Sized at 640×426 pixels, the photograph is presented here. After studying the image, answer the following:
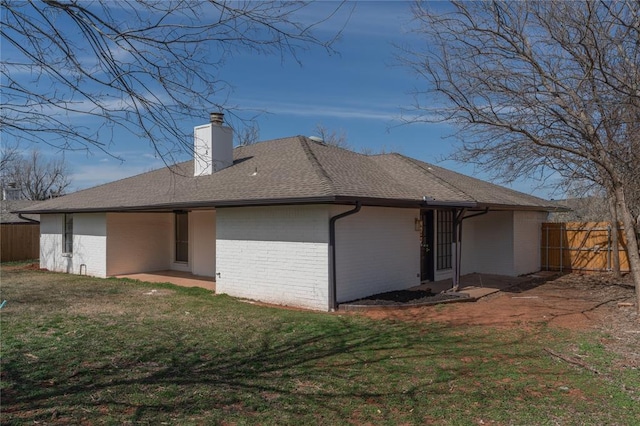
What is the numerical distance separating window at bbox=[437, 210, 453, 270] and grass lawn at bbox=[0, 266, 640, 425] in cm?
640

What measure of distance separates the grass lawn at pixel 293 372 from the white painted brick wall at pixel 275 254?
1170 mm

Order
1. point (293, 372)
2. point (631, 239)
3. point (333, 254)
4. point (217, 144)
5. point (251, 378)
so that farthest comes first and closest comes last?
1. point (217, 144)
2. point (333, 254)
3. point (631, 239)
4. point (293, 372)
5. point (251, 378)

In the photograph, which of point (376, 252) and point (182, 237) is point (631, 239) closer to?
point (376, 252)

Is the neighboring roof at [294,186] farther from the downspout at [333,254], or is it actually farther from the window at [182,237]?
the window at [182,237]

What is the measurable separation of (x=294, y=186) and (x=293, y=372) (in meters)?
5.74

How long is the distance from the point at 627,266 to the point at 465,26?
13.1 m

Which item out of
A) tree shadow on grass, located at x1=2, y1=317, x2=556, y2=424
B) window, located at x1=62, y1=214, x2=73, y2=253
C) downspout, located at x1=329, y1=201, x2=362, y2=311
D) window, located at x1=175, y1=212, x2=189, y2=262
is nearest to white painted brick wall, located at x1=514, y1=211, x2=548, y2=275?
downspout, located at x1=329, y1=201, x2=362, y2=311

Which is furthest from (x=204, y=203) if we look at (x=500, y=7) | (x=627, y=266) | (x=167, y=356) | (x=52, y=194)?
(x=52, y=194)

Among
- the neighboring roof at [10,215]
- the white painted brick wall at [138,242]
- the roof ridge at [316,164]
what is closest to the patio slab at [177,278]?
the white painted brick wall at [138,242]

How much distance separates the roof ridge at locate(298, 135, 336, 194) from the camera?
409 inches

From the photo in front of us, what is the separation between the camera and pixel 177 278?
15.2 m

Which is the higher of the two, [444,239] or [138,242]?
[444,239]

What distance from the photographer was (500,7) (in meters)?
9.23

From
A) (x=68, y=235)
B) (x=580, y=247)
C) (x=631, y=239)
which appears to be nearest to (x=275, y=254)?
(x=631, y=239)
